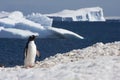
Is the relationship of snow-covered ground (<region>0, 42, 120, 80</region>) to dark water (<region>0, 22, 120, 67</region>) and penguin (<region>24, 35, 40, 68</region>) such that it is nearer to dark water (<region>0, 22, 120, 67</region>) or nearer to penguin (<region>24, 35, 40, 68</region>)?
penguin (<region>24, 35, 40, 68</region>)

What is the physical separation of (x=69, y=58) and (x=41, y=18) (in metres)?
48.6

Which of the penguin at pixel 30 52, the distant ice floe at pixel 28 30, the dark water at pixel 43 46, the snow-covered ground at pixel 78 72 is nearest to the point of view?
the snow-covered ground at pixel 78 72

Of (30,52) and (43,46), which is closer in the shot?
(30,52)

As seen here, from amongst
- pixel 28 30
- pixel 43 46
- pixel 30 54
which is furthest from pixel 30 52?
pixel 28 30

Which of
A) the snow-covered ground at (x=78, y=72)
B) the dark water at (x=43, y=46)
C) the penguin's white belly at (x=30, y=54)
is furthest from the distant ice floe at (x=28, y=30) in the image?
the snow-covered ground at (x=78, y=72)

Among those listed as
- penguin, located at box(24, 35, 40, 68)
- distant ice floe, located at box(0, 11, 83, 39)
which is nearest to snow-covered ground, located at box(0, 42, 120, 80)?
penguin, located at box(24, 35, 40, 68)

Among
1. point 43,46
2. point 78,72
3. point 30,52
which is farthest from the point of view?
point 43,46

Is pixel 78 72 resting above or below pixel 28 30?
above

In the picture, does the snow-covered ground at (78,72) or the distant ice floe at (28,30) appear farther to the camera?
the distant ice floe at (28,30)

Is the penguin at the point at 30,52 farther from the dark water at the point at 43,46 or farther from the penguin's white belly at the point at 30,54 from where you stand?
the dark water at the point at 43,46

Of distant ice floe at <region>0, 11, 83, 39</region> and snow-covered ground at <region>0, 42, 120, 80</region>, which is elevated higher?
snow-covered ground at <region>0, 42, 120, 80</region>

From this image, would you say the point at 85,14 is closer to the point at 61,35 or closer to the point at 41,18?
the point at 41,18

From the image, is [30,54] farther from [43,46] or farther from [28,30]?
[28,30]

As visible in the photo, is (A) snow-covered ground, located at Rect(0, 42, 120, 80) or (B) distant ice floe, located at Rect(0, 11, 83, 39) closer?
(A) snow-covered ground, located at Rect(0, 42, 120, 80)
